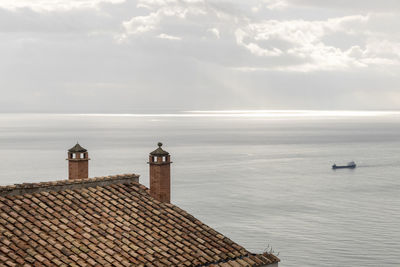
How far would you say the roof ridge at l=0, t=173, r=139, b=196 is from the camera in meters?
20.0

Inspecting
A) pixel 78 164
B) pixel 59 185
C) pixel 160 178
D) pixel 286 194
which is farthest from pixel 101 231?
pixel 286 194

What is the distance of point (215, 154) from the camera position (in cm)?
18950

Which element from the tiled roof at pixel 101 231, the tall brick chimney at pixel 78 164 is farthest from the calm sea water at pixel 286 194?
the tiled roof at pixel 101 231

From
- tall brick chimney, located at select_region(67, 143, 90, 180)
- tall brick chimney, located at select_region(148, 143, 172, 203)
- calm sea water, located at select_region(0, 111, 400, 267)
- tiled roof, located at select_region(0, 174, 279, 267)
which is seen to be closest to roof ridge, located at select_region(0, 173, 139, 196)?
tiled roof, located at select_region(0, 174, 279, 267)

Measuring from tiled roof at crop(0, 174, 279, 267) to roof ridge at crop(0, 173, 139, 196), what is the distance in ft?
0.11

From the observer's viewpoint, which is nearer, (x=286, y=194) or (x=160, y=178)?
(x=160, y=178)

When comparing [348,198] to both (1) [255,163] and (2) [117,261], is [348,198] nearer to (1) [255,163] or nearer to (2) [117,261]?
(1) [255,163]

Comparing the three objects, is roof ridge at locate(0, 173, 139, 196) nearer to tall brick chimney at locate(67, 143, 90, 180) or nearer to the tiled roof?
the tiled roof

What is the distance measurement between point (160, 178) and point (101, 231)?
4324 mm

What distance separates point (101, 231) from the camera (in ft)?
65.1

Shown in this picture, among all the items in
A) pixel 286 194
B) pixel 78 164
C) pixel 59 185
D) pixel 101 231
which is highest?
pixel 78 164

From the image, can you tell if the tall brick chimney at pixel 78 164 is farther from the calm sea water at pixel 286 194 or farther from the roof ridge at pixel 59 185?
the calm sea water at pixel 286 194

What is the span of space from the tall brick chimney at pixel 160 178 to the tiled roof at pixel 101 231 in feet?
1.09

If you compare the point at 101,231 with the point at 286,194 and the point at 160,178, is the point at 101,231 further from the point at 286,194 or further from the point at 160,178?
the point at 286,194
